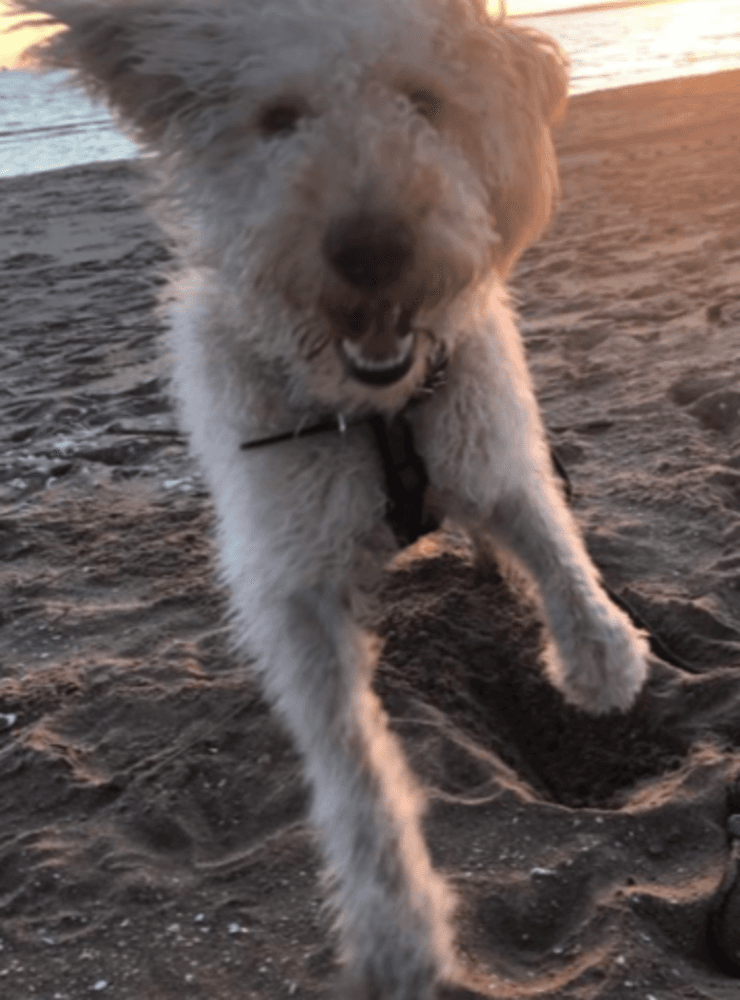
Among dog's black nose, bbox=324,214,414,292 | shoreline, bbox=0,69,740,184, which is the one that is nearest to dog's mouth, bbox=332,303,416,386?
dog's black nose, bbox=324,214,414,292

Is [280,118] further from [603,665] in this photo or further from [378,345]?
[603,665]

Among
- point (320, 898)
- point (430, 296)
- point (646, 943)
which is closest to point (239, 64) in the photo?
point (430, 296)

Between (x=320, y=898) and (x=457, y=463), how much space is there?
42.2 inches

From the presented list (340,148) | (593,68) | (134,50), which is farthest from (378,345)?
(593,68)

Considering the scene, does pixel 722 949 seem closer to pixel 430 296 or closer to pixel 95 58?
pixel 430 296

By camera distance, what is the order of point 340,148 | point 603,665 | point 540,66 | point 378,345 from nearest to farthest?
point 340,148
point 378,345
point 540,66
point 603,665

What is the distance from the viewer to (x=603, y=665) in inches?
119

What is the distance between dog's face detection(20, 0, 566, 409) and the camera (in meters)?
2.44

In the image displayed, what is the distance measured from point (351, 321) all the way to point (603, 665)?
1111 mm

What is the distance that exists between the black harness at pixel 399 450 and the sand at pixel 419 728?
1.85ft

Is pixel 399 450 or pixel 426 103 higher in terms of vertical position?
pixel 426 103

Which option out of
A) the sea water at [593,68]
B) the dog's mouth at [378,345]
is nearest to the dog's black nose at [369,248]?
the dog's mouth at [378,345]

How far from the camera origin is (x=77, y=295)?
8.38 m

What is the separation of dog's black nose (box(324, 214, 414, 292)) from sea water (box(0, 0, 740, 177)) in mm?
9084
